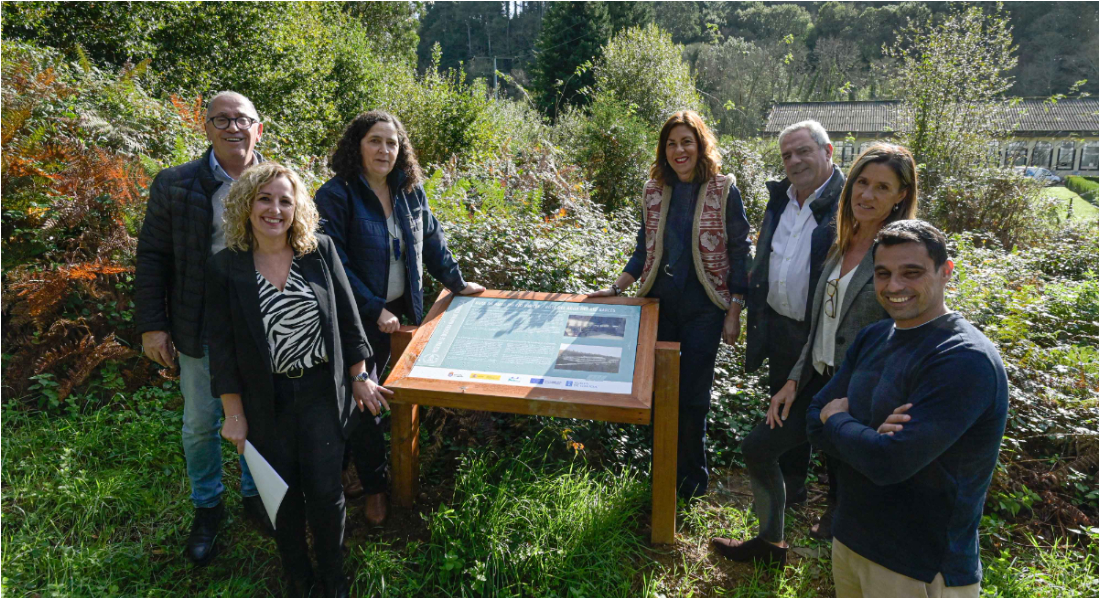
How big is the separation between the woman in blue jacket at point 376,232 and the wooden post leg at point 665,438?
141cm

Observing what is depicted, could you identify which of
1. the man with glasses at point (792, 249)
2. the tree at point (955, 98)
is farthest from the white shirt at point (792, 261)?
the tree at point (955, 98)

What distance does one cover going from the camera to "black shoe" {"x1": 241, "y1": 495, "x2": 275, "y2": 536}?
3.26 m

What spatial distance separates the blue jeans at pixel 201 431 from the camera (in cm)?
300

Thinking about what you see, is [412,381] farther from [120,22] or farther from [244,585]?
[120,22]

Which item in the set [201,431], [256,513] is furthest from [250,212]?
[256,513]

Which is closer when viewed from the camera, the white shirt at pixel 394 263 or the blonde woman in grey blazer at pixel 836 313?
the blonde woman in grey blazer at pixel 836 313

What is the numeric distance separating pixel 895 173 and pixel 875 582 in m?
1.57

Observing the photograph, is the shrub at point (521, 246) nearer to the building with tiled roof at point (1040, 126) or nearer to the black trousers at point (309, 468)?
the black trousers at point (309, 468)

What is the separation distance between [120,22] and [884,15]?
57.7 m

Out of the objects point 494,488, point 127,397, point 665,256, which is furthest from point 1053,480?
point 127,397

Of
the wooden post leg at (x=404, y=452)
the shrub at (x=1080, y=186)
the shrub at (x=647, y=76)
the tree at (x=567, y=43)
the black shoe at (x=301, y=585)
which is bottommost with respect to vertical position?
the black shoe at (x=301, y=585)

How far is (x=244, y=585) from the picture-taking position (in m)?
2.97

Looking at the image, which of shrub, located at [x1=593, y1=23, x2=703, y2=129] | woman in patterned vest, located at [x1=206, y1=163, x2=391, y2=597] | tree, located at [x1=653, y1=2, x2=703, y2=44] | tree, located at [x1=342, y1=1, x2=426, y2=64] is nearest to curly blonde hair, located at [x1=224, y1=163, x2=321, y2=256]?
woman in patterned vest, located at [x1=206, y1=163, x2=391, y2=597]

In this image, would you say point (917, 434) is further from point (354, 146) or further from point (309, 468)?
point (354, 146)
